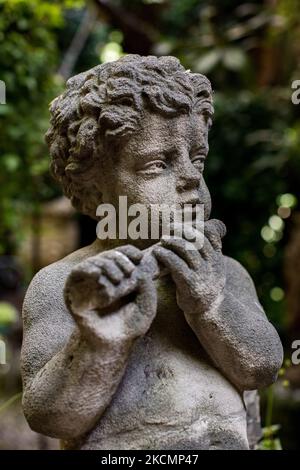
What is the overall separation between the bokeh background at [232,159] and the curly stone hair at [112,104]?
95.3 inches

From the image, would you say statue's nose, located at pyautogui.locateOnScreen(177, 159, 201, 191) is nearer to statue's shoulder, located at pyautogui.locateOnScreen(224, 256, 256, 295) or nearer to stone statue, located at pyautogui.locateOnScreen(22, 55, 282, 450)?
stone statue, located at pyautogui.locateOnScreen(22, 55, 282, 450)

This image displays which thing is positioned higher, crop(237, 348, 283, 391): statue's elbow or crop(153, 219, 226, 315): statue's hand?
crop(153, 219, 226, 315): statue's hand

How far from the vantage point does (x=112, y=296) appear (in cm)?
132

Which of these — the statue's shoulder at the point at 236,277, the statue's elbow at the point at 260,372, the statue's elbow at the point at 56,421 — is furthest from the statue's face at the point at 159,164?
the statue's elbow at the point at 56,421

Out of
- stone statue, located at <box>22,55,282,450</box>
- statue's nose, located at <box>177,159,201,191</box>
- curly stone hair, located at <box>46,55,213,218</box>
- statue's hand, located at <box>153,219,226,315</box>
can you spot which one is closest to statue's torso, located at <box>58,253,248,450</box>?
stone statue, located at <box>22,55,282,450</box>

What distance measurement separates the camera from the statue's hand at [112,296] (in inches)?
52.3

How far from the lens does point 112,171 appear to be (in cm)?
163

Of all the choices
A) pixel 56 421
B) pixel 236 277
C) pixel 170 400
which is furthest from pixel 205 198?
pixel 56 421

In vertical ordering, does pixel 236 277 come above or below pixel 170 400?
above

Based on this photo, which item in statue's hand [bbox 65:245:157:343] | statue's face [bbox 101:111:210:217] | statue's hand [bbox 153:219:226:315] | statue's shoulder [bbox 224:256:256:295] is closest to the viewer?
statue's hand [bbox 65:245:157:343]

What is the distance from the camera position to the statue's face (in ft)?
5.15

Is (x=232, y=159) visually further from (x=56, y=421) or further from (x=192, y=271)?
(x=56, y=421)

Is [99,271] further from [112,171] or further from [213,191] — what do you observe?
[213,191]

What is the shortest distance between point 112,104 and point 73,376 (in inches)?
25.7
